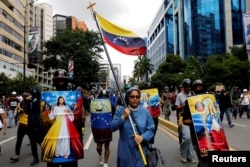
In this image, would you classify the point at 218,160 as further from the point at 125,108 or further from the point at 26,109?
the point at 26,109

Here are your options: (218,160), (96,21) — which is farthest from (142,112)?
(96,21)

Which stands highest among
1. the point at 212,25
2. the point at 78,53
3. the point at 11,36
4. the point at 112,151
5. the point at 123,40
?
the point at 212,25

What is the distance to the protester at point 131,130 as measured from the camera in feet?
13.4

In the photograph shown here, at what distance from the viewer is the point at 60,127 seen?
14.9ft

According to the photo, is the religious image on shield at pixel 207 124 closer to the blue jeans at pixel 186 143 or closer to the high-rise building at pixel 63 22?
the blue jeans at pixel 186 143

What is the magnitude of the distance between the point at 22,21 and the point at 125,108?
76.6 meters

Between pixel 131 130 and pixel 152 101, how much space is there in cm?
540

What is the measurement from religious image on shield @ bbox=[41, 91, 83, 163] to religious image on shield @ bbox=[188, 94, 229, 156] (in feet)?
4.89

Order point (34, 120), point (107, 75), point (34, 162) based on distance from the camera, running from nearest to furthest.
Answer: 1. point (34, 162)
2. point (34, 120)
3. point (107, 75)

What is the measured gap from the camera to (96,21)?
5.86 m

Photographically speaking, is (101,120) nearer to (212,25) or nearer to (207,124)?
(207,124)

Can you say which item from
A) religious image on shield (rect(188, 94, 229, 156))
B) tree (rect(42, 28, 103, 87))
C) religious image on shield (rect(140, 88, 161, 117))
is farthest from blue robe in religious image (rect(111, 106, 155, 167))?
tree (rect(42, 28, 103, 87))

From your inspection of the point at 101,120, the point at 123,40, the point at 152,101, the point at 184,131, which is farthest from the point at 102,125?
the point at 152,101

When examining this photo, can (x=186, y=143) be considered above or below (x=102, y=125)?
below
